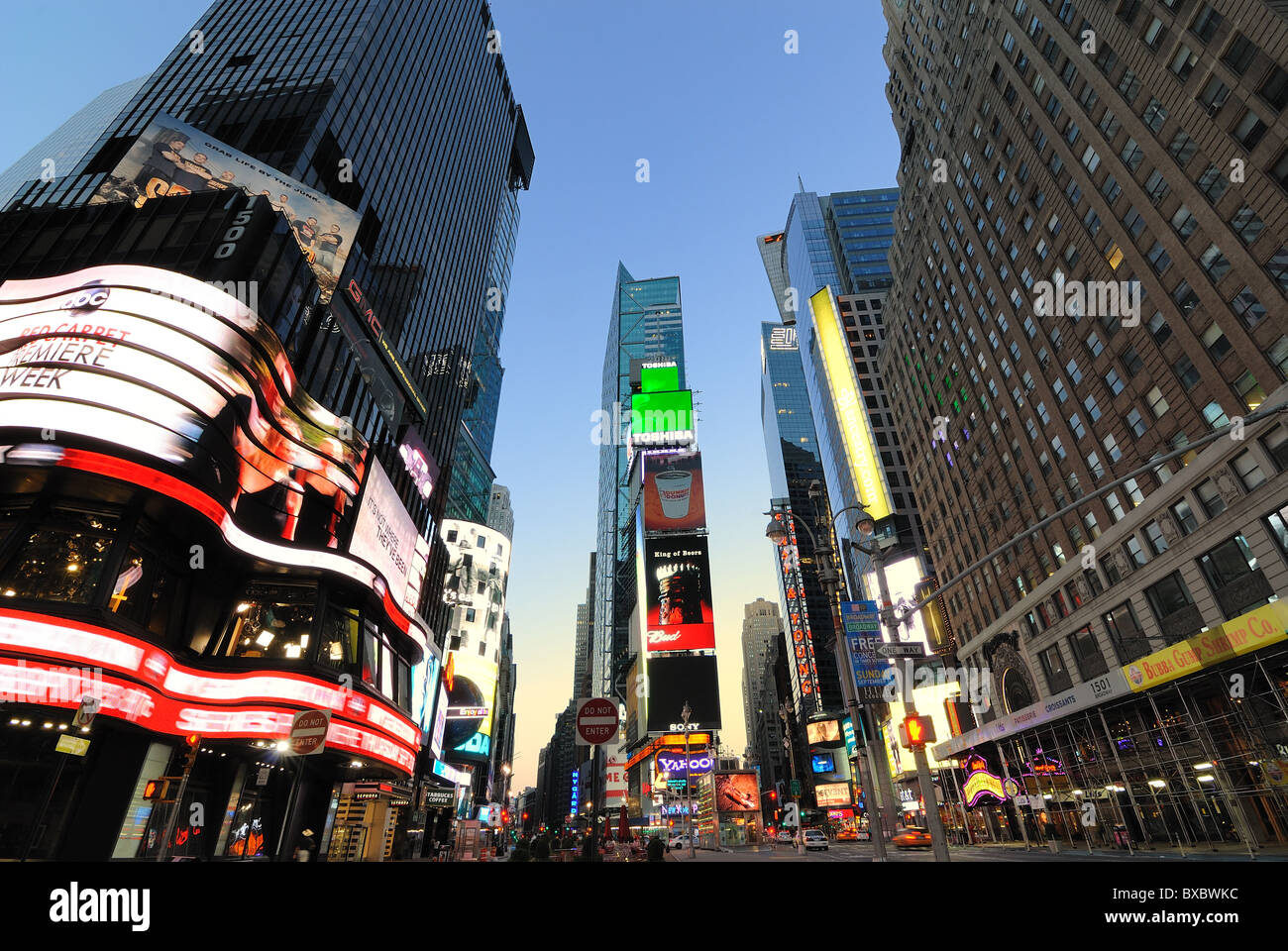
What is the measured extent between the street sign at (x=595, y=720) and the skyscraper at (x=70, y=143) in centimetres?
14494

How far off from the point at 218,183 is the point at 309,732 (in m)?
38.1

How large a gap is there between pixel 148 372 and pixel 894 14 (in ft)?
281

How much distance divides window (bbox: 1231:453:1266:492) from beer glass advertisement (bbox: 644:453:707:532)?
6994 centimetres

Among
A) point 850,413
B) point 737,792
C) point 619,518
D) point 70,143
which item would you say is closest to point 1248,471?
point 850,413

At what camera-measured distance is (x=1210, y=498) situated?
3147 centimetres

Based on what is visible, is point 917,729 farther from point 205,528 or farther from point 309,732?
point 205,528

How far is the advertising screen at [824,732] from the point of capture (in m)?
109

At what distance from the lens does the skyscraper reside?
4424 inches

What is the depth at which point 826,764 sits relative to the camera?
4493 inches

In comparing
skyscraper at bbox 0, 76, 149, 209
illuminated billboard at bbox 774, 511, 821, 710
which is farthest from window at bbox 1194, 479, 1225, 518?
skyscraper at bbox 0, 76, 149, 209

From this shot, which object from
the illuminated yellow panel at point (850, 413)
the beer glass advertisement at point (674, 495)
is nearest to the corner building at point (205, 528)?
the beer glass advertisement at point (674, 495)

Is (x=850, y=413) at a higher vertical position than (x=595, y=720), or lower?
higher

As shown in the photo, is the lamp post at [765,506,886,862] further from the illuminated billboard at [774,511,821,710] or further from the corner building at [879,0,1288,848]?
the illuminated billboard at [774,511,821,710]

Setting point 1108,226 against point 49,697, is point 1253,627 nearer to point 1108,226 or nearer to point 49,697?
point 1108,226
